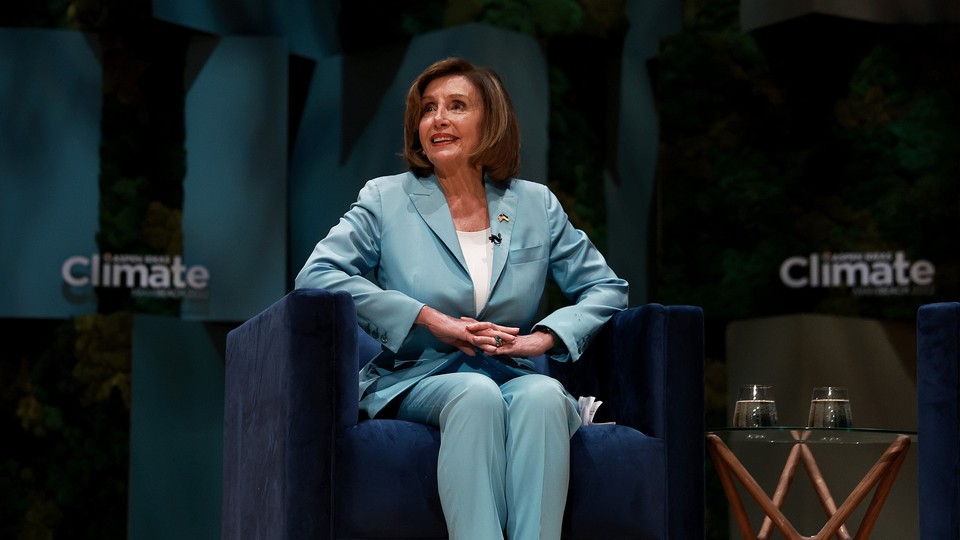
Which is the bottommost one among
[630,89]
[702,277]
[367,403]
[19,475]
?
[19,475]

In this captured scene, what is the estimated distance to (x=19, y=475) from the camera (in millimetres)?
4359

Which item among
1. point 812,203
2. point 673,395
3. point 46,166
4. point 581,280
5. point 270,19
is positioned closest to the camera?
point 673,395

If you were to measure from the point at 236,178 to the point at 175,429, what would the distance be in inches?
37.9

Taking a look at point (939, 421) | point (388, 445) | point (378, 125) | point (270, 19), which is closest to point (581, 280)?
point (388, 445)

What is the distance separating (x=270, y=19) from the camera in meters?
4.65

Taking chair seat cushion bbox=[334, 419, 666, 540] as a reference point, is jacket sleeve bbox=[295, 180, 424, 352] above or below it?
above

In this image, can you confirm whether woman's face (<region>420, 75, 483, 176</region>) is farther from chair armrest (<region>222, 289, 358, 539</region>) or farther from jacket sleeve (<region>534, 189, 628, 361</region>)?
chair armrest (<region>222, 289, 358, 539</region>)

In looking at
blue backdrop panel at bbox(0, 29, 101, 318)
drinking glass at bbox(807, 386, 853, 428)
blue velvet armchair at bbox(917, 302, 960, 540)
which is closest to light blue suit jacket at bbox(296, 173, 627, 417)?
drinking glass at bbox(807, 386, 853, 428)

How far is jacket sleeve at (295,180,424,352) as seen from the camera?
2516mm

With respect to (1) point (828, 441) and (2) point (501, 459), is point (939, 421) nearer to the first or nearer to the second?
(1) point (828, 441)

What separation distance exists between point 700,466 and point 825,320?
2167 mm

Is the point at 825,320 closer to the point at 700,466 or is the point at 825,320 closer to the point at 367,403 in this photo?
the point at 700,466

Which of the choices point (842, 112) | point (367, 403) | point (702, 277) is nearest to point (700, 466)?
point (367, 403)

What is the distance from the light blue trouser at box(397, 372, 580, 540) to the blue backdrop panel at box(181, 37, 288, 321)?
7.57 feet
